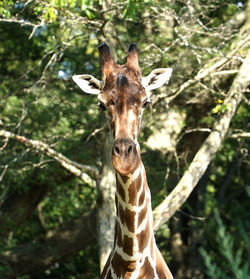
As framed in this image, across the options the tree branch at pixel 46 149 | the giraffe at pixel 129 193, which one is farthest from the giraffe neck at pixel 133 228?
the tree branch at pixel 46 149

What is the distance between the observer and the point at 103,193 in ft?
23.2

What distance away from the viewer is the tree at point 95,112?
7.13 m

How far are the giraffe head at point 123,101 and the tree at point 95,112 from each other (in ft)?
4.91

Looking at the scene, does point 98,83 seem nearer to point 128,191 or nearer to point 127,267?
point 128,191

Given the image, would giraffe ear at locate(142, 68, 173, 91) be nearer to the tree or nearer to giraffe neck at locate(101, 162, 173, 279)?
giraffe neck at locate(101, 162, 173, 279)

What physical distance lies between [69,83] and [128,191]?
492cm

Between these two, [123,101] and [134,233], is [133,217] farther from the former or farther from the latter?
[123,101]

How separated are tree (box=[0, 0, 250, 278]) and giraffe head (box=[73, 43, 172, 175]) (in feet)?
4.91

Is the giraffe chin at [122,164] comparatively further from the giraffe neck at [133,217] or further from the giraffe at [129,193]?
the giraffe neck at [133,217]

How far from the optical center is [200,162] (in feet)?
23.0

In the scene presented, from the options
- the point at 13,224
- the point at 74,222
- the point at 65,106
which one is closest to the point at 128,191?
the point at 65,106

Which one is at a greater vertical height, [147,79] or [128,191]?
[147,79]

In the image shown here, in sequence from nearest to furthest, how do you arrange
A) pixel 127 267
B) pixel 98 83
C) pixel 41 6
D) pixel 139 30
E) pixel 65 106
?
pixel 127 267
pixel 98 83
pixel 41 6
pixel 65 106
pixel 139 30

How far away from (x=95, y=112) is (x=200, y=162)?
11.0 ft
